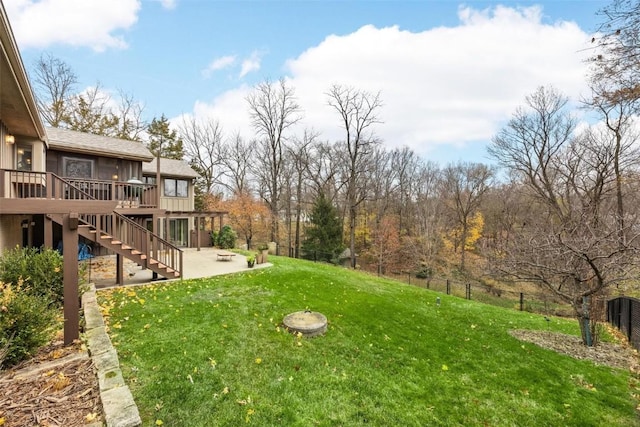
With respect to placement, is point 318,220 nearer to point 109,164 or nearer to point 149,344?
point 109,164

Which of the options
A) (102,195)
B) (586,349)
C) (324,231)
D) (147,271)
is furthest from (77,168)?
(586,349)

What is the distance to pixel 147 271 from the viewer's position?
1026 cm

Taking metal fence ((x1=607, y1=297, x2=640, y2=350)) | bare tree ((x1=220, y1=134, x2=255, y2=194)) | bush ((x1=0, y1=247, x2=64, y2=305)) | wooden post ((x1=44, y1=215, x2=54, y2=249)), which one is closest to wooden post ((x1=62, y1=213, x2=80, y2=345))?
bush ((x1=0, y1=247, x2=64, y2=305))

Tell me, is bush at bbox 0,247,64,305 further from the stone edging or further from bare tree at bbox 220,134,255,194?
bare tree at bbox 220,134,255,194

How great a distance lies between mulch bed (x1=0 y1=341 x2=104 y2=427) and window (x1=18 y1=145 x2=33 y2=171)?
8.72 metres

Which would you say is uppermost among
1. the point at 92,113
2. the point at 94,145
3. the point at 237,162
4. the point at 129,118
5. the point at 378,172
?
the point at 129,118

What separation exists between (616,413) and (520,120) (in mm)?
17290

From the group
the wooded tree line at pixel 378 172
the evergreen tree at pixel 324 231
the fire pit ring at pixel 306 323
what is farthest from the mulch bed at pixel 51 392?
the evergreen tree at pixel 324 231

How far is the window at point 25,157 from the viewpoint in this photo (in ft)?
A: 30.7

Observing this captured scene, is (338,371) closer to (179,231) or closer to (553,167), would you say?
(179,231)

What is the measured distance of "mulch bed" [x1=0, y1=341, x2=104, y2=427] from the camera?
2850 mm

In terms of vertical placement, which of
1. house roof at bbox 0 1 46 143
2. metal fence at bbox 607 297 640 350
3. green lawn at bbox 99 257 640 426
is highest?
house roof at bbox 0 1 46 143

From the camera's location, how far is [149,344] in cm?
465

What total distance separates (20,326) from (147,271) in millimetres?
6790
